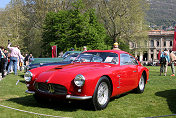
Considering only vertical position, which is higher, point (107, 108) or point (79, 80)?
point (79, 80)

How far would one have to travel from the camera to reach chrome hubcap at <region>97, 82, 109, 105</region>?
514cm

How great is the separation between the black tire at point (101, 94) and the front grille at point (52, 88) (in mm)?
697

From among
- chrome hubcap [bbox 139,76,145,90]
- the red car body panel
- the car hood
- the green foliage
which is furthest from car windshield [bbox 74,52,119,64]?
the green foliage

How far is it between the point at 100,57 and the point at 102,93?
1412mm

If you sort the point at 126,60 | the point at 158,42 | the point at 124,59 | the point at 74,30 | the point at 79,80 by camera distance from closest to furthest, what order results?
the point at 79,80 < the point at 124,59 < the point at 126,60 < the point at 74,30 < the point at 158,42

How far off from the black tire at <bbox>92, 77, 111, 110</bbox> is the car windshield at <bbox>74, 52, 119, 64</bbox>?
1.07 meters

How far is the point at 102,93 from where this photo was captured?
17.2 ft

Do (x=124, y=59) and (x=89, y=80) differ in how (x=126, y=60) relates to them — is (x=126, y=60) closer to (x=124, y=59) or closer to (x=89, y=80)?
(x=124, y=59)

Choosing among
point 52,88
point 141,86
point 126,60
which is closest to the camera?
→ point 52,88

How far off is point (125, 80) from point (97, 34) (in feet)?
81.8

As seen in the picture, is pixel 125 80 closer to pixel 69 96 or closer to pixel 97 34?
pixel 69 96

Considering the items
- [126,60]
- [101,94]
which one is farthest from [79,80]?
[126,60]

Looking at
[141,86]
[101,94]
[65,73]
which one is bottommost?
[141,86]

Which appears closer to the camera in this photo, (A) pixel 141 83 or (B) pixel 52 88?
(B) pixel 52 88
